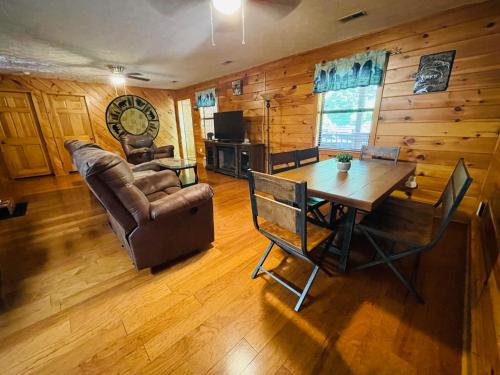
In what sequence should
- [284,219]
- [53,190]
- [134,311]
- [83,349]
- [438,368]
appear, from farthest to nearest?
[53,190]
[134,311]
[284,219]
[83,349]
[438,368]

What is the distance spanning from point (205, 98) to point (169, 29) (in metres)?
2.91

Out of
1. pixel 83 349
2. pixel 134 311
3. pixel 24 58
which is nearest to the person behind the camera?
pixel 83 349

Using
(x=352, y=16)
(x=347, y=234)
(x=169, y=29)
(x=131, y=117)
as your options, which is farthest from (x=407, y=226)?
(x=131, y=117)

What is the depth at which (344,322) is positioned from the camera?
121 centimetres

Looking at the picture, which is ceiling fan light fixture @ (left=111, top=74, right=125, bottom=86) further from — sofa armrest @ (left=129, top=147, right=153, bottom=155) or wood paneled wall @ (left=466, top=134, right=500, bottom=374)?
wood paneled wall @ (left=466, top=134, right=500, bottom=374)

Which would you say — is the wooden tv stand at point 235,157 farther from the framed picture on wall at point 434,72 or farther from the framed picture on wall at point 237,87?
the framed picture on wall at point 434,72

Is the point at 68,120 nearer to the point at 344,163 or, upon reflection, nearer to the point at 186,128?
the point at 186,128

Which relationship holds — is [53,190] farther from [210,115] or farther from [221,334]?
[221,334]

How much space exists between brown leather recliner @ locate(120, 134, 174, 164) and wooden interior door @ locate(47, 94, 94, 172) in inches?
52.4

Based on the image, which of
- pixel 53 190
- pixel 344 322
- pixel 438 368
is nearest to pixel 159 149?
pixel 53 190

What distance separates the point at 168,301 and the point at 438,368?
5.06ft

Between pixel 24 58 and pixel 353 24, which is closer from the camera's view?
pixel 353 24

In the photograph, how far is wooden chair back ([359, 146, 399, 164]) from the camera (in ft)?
7.30

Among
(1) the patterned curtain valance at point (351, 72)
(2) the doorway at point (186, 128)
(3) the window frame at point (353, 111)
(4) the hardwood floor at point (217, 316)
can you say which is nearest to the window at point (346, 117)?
(3) the window frame at point (353, 111)
